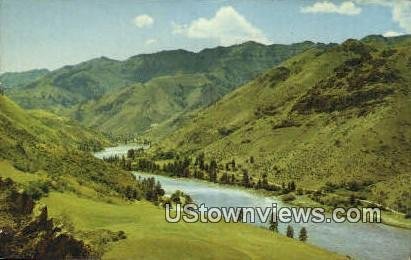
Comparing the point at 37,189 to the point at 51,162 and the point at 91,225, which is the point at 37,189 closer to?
the point at 91,225

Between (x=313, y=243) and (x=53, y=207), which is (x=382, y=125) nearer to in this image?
(x=313, y=243)

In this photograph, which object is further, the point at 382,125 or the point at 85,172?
the point at 382,125

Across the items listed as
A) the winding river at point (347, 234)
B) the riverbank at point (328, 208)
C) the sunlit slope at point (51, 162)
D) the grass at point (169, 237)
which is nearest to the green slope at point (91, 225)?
the grass at point (169, 237)

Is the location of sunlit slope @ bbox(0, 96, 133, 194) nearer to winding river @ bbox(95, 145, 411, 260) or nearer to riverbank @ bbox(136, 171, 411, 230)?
winding river @ bbox(95, 145, 411, 260)

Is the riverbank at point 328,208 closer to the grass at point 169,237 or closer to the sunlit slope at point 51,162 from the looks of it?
the sunlit slope at point 51,162

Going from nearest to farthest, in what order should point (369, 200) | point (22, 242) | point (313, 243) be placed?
point (22, 242)
point (313, 243)
point (369, 200)

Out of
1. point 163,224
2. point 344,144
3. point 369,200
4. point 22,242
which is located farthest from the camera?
point 344,144

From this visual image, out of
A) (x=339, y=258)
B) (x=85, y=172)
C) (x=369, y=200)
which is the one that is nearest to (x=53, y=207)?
(x=85, y=172)

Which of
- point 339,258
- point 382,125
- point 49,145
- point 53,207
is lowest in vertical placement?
point 339,258
